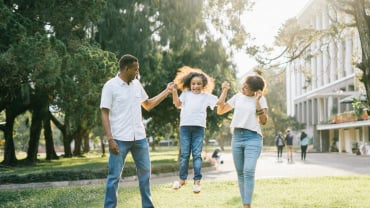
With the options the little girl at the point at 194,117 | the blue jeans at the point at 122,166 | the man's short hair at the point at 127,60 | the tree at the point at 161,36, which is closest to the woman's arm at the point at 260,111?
the little girl at the point at 194,117

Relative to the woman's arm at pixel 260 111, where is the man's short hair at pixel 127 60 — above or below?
above

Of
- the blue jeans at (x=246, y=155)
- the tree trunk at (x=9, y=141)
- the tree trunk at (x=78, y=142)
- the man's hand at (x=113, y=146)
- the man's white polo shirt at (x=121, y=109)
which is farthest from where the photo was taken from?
the tree trunk at (x=78, y=142)

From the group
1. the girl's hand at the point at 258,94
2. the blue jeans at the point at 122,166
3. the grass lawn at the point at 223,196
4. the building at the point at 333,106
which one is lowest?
the grass lawn at the point at 223,196

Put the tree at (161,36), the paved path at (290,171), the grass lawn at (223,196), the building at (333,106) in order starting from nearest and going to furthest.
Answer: the grass lawn at (223,196) < the paved path at (290,171) < the tree at (161,36) < the building at (333,106)

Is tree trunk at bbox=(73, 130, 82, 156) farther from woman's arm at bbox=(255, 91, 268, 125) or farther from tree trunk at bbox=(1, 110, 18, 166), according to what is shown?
woman's arm at bbox=(255, 91, 268, 125)

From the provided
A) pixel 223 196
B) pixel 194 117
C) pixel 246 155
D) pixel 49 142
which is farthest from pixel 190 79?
pixel 49 142

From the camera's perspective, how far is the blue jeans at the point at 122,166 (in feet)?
20.7

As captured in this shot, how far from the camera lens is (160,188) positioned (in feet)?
42.3

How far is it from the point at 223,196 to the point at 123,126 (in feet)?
16.1

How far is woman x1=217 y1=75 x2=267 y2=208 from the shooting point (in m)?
6.55

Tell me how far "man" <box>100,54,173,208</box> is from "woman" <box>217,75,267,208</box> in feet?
3.97

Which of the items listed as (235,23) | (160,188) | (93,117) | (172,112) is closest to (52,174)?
(93,117)

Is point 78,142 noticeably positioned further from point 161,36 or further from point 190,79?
point 190,79

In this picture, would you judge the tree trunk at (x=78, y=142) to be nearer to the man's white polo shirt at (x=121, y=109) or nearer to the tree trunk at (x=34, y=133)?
the tree trunk at (x=34, y=133)
